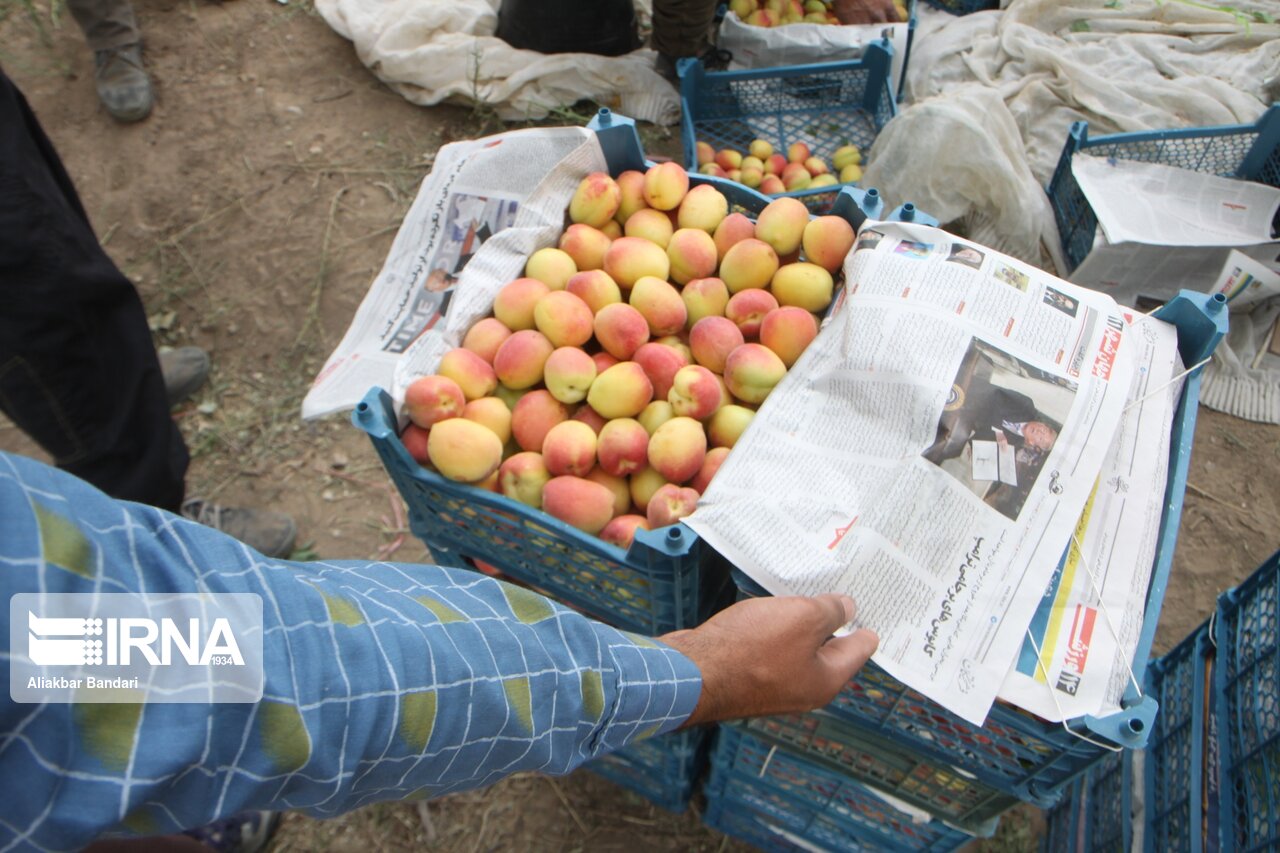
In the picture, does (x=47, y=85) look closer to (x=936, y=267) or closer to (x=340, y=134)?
(x=340, y=134)

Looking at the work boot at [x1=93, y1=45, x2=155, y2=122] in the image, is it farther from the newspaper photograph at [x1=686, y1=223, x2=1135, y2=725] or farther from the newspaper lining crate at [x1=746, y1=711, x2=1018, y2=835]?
the newspaper lining crate at [x1=746, y1=711, x2=1018, y2=835]

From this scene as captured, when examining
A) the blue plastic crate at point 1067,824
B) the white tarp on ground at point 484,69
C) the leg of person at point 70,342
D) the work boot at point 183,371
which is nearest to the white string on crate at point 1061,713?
the blue plastic crate at point 1067,824

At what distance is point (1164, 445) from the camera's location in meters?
1.09

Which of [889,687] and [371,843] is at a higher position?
[889,687]

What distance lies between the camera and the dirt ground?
71.3 inches

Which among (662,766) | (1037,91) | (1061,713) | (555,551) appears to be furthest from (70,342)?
(1037,91)

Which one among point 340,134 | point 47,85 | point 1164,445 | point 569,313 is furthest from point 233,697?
point 47,85

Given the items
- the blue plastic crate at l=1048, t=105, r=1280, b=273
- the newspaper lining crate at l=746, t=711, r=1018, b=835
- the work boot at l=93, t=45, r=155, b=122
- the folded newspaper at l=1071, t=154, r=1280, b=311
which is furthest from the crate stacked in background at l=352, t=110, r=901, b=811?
the work boot at l=93, t=45, r=155, b=122

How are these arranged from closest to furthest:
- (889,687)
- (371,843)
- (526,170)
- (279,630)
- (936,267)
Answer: (279,630), (889,687), (936,267), (526,170), (371,843)

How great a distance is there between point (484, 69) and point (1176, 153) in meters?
2.57

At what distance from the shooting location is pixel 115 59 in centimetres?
306

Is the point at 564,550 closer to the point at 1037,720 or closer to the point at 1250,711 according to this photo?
the point at 1037,720

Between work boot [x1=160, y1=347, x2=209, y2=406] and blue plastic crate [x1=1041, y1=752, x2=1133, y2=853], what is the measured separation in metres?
2.66

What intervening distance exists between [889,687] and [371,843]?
134cm
